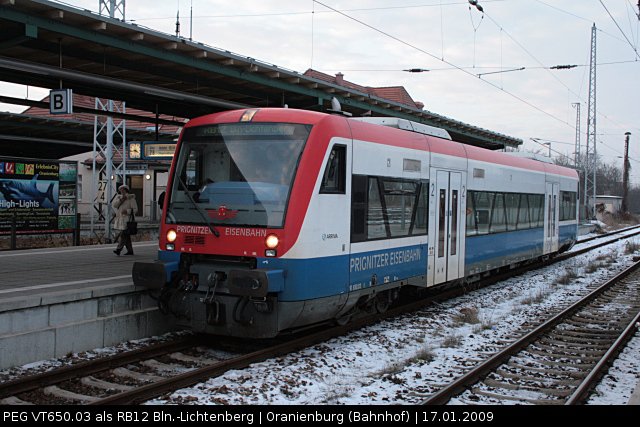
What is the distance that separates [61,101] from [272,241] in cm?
557

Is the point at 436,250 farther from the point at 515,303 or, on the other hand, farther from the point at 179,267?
the point at 179,267

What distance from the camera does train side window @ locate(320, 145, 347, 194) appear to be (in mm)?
8141

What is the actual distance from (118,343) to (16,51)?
6.85m

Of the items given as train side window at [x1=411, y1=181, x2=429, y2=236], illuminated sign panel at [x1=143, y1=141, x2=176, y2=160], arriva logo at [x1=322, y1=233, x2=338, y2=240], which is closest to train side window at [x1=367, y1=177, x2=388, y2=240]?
arriva logo at [x1=322, y1=233, x2=338, y2=240]

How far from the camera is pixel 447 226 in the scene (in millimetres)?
11781

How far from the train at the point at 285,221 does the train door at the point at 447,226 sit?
0.67 metres

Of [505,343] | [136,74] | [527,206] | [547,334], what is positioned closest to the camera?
[505,343]

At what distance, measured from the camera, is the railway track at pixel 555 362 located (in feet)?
21.9

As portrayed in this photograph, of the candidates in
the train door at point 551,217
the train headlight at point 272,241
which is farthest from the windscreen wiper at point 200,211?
the train door at point 551,217

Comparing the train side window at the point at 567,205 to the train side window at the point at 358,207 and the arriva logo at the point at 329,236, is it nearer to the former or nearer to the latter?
the train side window at the point at 358,207

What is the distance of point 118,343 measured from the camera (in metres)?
8.40

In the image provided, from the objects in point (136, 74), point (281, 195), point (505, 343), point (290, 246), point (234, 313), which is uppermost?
point (136, 74)
